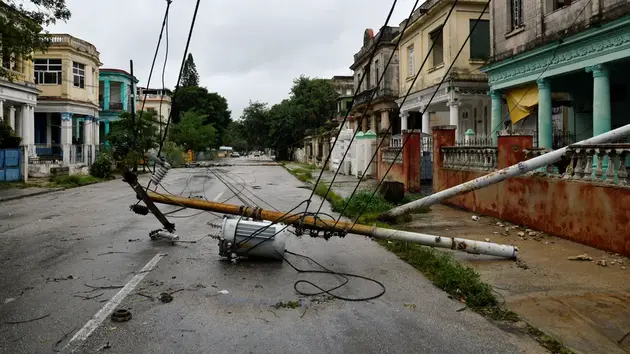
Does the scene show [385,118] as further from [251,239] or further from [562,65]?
[251,239]

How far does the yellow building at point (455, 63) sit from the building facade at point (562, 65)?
2.39m

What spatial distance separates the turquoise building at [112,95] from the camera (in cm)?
4588

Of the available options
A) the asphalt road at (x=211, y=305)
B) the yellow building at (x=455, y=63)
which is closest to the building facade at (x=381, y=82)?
the yellow building at (x=455, y=63)

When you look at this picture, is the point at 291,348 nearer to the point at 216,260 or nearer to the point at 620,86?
the point at 216,260

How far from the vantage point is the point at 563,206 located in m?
8.14

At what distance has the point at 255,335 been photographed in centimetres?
415

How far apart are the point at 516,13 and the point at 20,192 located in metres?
19.6

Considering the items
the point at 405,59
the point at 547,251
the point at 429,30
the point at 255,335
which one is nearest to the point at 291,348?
the point at 255,335

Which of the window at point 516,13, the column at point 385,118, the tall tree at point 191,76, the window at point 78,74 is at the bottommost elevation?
the column at point 385,118

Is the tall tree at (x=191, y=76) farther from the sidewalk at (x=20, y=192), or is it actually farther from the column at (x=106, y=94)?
the sidewalk at (x=20, y=192)

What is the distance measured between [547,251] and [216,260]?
5.18 metres

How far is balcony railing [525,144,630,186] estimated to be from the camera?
6.88 m

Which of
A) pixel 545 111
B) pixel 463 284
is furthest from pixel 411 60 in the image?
pixel 463 284

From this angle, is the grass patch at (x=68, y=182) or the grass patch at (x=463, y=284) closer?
the grass patch at (x=463, y=284)
